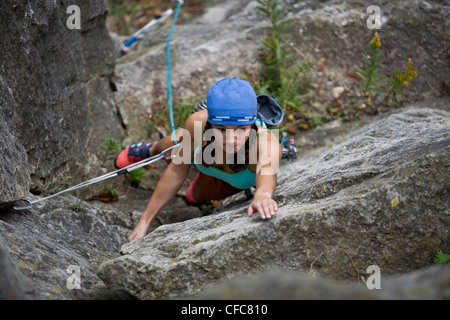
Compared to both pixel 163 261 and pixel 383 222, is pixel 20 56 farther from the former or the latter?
Answer: pixel 383 222

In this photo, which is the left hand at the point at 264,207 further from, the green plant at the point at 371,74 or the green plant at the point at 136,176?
the green plant at the point at 371,74

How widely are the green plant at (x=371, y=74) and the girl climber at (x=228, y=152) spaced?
90.1 inches

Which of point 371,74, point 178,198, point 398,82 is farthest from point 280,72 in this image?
point 178,198

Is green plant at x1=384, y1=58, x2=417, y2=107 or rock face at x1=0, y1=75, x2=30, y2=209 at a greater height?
rock face at x1=0, y1=75, x2=30, y2=209

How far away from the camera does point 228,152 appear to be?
3.73 m

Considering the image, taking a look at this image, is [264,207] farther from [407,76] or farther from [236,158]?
[407,76]

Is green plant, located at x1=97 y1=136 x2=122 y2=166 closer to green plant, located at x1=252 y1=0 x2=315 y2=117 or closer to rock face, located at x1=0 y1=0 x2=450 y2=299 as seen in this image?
rock face, located at x1=0 y1=0 x2=450 y2=299

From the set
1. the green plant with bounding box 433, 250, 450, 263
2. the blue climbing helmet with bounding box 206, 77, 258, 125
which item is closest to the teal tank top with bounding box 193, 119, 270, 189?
the blue climbing helmet with bounding box 206, 77, 258, 125

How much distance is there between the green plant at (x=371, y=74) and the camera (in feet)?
18.9

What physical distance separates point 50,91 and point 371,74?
3436 millimetres

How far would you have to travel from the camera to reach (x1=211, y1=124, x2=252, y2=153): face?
358 cm

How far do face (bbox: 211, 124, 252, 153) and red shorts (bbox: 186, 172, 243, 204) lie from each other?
1.00 m
